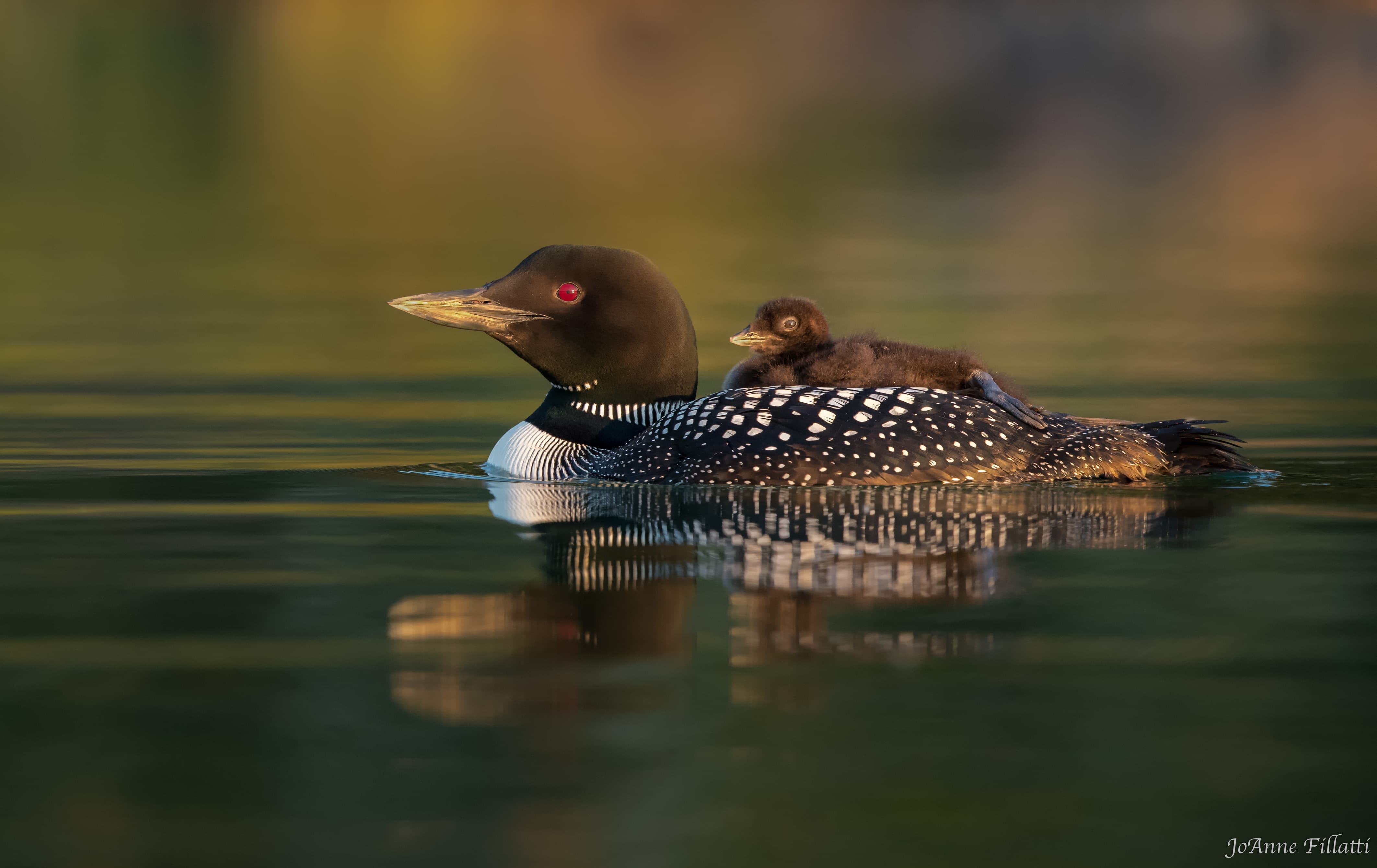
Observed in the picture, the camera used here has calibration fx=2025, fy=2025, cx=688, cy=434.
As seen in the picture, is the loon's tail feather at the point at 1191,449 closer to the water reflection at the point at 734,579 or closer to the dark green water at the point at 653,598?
the dark green water at the point at 653,598

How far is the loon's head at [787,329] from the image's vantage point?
6172 millimetres

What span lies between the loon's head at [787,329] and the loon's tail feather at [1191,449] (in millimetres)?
1023

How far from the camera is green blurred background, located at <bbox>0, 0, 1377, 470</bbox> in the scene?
27.7ft

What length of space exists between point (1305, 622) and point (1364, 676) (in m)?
0.41

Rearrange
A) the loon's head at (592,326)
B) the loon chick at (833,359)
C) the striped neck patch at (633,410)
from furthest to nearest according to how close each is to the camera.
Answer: the loon chick at (833,359) < the striped neck patch at (633,410) < the loon's head at (592,326)

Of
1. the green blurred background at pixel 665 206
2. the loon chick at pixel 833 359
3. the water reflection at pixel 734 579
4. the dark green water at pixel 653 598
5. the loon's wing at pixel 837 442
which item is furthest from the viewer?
the green blurred background at pixel 665 206

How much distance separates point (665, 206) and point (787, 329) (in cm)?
1615

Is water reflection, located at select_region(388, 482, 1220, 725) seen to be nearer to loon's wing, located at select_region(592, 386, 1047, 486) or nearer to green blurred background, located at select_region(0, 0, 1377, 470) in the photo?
loon's wing, located at select_region(592, 386, 1047, 486)
